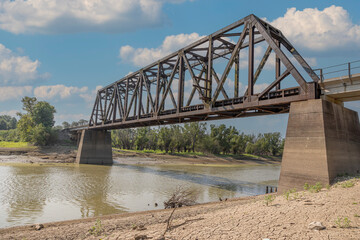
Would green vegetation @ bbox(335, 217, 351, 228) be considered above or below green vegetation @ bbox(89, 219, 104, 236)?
above

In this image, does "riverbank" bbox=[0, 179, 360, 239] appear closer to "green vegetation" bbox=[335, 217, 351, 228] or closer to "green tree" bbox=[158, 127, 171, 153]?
"green vegetation" bbox=[335, 217, 351, 228]

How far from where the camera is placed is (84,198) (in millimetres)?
18656

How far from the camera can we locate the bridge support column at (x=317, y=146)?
13703 millimetres

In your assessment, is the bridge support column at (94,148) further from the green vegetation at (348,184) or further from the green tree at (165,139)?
the green vegetation at (348,184)

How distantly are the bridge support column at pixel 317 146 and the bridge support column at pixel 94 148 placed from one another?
45.7 meters

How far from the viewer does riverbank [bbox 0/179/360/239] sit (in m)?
6.83

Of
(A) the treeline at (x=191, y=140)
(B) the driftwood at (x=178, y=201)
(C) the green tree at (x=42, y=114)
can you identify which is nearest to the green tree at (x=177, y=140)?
(A) the treeline at (x=191, y=140)

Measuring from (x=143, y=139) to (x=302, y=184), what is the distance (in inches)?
3024

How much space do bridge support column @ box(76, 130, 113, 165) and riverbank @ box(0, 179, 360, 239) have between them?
43864 millimetres

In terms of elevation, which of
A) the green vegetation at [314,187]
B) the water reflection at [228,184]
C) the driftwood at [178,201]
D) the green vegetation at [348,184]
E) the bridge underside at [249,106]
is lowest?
the water reflection at [228,184]

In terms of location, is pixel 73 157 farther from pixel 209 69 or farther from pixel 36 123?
pixel 209 69

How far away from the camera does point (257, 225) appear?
7699 mm

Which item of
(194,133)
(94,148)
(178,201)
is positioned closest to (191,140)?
(194,133)

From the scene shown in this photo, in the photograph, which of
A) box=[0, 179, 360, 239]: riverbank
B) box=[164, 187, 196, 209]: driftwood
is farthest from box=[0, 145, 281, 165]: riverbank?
box=[0, 179, 360, 239]: riverbank
